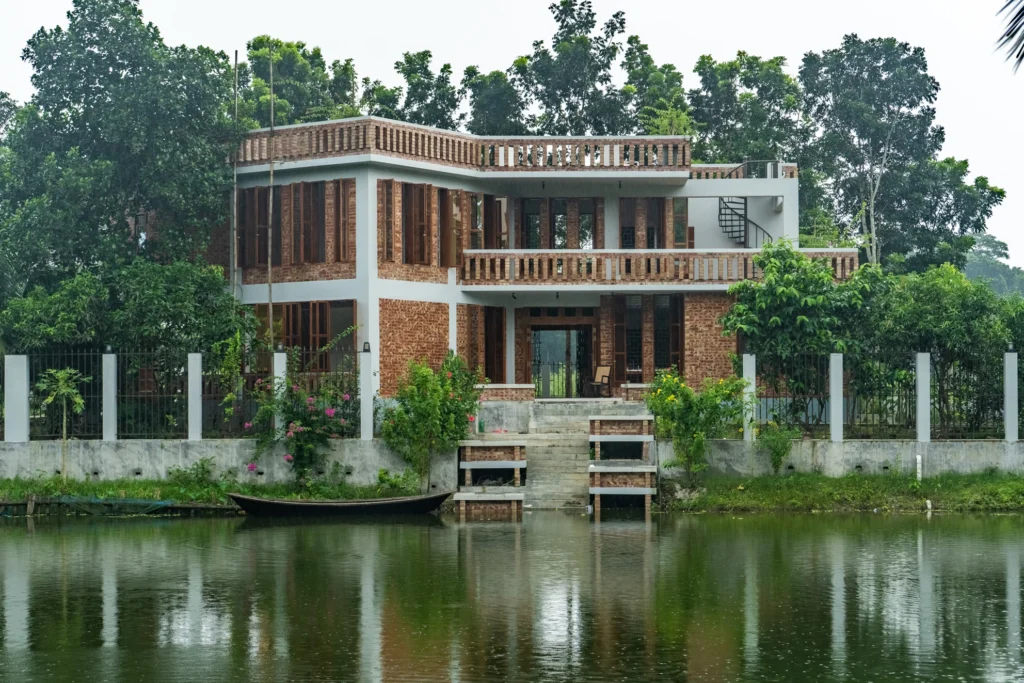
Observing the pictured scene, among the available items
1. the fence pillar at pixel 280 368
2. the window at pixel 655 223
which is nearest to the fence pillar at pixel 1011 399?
the window at pixel 655 223

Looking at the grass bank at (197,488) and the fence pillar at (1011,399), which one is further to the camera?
the fence pillar at (1011,399)

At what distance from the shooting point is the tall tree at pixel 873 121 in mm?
A: 45531

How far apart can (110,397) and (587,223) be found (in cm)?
1288

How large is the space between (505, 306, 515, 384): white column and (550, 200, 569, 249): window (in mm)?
1929

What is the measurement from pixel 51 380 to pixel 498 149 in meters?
10.8

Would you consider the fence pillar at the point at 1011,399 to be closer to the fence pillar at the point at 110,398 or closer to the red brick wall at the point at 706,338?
the red brick wall at the point at 706,338

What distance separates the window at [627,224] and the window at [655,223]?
354 millimetres

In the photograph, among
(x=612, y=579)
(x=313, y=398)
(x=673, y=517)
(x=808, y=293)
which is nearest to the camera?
(x=612, y=579)

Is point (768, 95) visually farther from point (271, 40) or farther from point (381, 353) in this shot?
point (381, 353)

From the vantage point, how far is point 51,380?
2569 centimetres

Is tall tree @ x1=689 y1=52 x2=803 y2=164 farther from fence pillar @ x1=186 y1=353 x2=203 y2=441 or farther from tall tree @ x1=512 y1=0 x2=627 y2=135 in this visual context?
fence pillar @ x1=186 y1=353 x2=203 y2=441

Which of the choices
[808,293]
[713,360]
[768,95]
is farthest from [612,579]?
[768,95]

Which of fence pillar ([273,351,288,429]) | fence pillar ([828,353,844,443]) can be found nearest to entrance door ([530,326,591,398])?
fence pillar ([828,353,844,443])

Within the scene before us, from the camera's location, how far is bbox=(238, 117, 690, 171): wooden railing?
1141 inches
